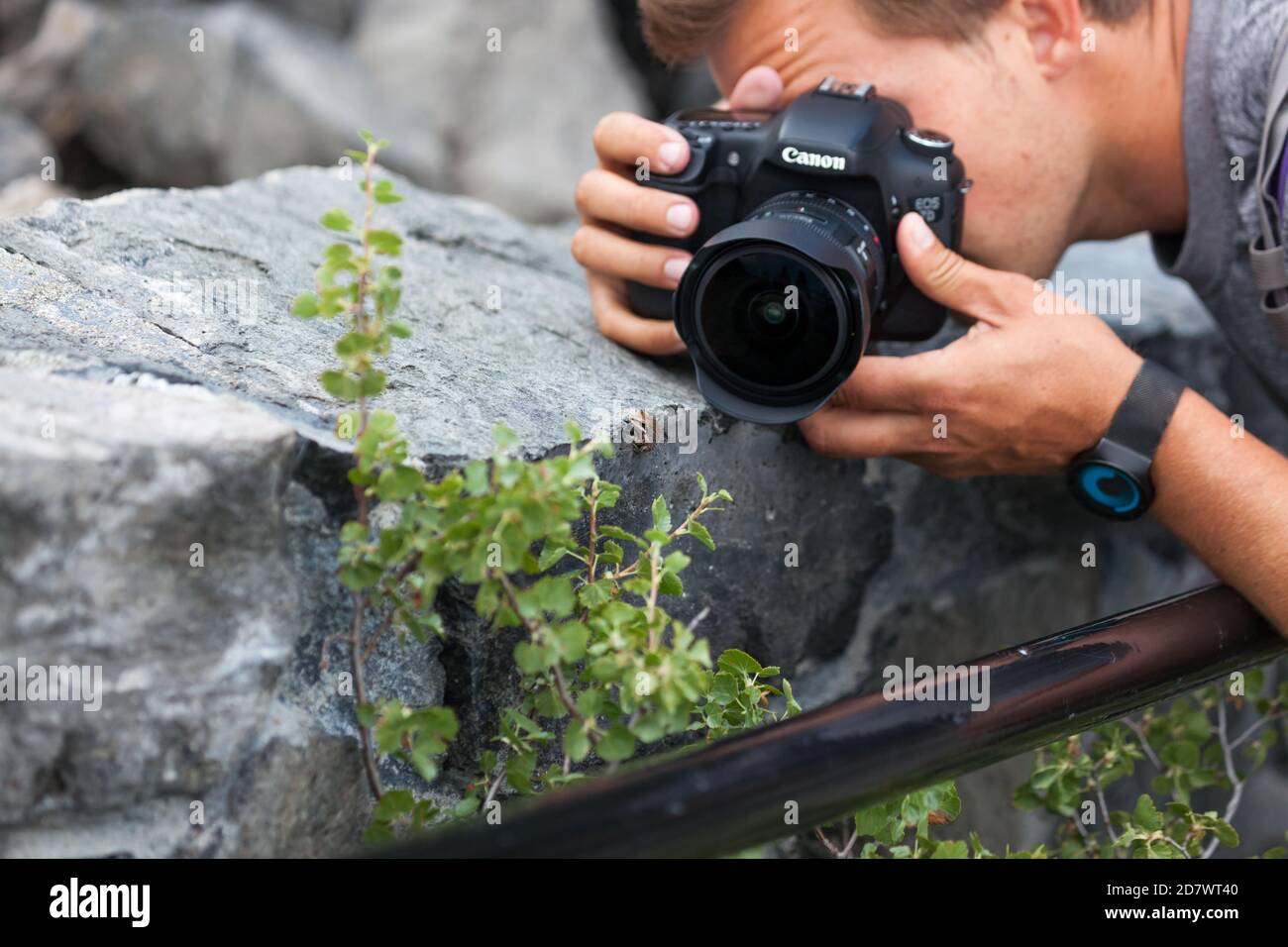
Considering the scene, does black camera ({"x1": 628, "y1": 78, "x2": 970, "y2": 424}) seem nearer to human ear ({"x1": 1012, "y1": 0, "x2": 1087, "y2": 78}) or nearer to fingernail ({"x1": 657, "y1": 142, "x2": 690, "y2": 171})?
fingernail ({"x1": 657, "y1": 142, "x2": 690, "y2": 171})

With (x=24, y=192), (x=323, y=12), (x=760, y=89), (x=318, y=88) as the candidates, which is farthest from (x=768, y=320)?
(x=323, y=12)

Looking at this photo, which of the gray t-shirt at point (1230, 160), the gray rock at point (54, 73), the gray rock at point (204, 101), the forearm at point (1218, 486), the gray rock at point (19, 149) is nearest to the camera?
the forearm at point (1218, 486)

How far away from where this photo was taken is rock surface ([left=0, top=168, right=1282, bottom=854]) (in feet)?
2.56

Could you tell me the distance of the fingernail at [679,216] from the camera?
132 centimetres

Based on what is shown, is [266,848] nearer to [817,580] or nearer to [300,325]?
[300,325]

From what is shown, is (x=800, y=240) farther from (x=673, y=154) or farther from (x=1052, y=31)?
(x=1052, y=31)

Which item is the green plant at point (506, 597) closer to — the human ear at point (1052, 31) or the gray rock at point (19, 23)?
the human ear at point (1052, 31)

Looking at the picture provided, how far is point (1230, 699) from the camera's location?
4.89 feet

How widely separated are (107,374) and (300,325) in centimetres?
28

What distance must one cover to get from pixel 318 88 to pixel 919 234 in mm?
2693

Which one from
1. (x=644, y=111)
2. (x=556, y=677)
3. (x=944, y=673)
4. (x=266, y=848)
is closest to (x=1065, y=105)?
(x=944, y=673)

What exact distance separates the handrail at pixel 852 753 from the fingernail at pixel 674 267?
1.76 ft

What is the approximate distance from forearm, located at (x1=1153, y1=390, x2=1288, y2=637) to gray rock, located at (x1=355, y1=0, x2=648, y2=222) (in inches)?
105

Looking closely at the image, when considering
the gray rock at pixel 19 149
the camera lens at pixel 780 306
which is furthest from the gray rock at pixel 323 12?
the camera lens at pixel 780 306
